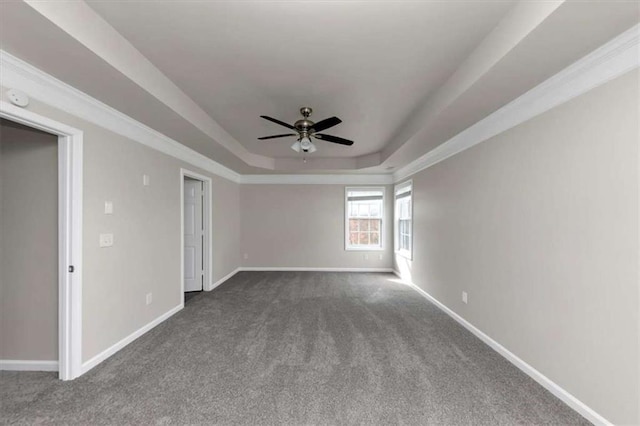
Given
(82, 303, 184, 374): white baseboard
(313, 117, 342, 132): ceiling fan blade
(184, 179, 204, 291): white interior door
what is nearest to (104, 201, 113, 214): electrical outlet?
(82, 303, 184, 374): white baseboard

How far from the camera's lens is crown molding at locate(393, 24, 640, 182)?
5.19 feet

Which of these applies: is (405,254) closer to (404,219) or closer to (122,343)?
(404,219)

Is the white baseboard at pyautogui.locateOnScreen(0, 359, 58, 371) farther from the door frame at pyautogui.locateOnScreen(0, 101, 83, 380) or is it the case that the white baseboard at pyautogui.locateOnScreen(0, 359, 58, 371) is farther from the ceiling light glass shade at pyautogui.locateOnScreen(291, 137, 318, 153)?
the ceiling light glass shade at pyautogui.locateOnScreen(291, 137, 318, 153)

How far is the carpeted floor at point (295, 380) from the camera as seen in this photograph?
189 centimetres

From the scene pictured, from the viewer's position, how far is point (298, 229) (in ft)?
22.4

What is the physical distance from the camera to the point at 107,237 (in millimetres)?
2701

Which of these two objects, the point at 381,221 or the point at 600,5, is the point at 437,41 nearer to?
the point at 600,5

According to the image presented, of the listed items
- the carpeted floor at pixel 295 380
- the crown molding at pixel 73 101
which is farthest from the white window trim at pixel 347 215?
the crown molding at pixel 73 101

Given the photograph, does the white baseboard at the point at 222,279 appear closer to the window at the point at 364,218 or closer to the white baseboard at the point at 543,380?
the window at the point at 364,218

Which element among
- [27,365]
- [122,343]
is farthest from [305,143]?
[27,365]

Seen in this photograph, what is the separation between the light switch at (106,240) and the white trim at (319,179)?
13.7 ft

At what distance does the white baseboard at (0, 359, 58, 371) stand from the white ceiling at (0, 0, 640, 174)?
7.49 feet

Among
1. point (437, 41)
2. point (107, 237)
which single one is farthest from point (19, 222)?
point (437, 41)

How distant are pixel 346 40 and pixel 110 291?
303cm
